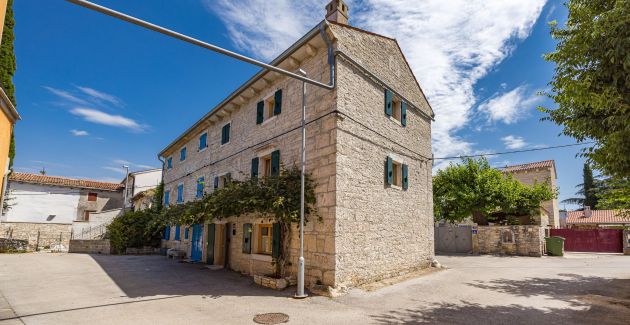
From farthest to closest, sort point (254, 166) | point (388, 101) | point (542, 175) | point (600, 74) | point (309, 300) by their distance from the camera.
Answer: point (542, 175)
point (254, 166)
point (388, 101)
point (309, 300)
point (600, 74)

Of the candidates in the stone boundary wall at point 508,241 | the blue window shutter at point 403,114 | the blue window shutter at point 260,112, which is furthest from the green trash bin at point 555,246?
the blue window shutter at point 260,112

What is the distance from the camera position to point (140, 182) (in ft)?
97.1

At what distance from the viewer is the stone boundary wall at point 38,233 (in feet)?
79.7

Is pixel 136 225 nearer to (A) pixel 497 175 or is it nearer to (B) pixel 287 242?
(B) pixel 287 242

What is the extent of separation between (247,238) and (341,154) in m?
5.13

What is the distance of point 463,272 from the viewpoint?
12484mm

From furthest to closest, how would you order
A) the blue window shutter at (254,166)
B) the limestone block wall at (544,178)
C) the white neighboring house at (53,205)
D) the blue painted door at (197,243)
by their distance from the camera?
the limestone block wall at (544,178) < the white neighboring house at (53,205) < the blue painted door at (197,243) < the blue window shutter at (254,166)

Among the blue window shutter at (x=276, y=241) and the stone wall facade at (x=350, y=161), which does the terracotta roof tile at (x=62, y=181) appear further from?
the blue window shutter at (x=276, y=241)

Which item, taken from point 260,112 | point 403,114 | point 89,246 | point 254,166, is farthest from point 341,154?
point 89,246

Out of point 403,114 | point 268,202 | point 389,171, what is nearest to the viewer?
point 268,202

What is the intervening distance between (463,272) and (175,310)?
33.4 feet

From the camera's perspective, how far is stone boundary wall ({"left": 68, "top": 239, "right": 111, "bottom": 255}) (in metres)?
20.8

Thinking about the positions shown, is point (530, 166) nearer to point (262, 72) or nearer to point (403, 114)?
point (403, 114)

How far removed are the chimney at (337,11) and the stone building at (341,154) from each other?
53 millimetres
